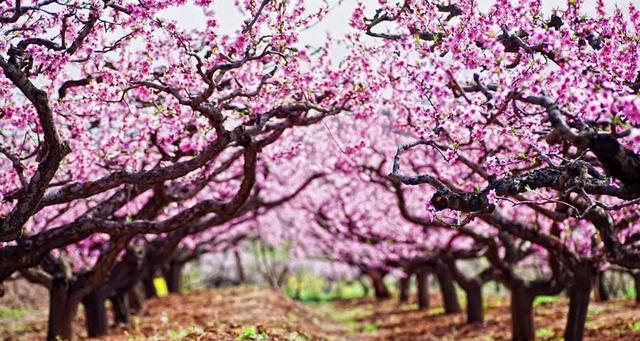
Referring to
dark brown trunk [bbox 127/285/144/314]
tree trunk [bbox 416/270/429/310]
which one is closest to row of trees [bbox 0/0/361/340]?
dark brown trunk [bbox 127/285/144/314]

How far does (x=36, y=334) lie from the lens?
69.1ft

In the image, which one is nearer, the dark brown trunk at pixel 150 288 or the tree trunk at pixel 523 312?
the tree trunk at pixel 523 312

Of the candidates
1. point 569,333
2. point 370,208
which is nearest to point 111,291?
point 370,208

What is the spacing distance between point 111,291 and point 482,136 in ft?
42.4

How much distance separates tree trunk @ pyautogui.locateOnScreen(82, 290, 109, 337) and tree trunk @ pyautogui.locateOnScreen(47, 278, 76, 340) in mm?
3072

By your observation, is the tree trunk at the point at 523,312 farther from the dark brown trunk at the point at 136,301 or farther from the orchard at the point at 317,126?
the dark brown trunk at the point at 136,301

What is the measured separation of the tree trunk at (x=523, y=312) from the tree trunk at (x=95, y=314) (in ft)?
33.2

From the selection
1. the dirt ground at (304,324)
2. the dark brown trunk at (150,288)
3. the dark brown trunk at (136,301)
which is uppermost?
the dark brown trunk at (150,288)

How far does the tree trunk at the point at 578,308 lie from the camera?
14219mm

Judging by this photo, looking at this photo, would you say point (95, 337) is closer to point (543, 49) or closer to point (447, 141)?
point (447, 141)

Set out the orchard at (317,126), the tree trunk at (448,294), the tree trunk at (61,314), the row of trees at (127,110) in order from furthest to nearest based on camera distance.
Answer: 1. the tree trunk at (448,294)
2. the tree trunk at (61,314)
3. the row of trees at (127,110)
4. the orchard at (317,126)

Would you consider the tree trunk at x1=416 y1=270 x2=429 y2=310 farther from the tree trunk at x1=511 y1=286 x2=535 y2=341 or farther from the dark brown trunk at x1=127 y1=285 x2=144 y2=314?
the tree trunk at x1=511 y1=286 x2=535 y2=341

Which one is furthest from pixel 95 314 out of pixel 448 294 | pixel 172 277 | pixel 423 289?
pixel 172 277

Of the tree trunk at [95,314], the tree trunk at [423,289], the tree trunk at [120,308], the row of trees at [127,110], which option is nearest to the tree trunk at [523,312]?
the row of trees at [127,110]
